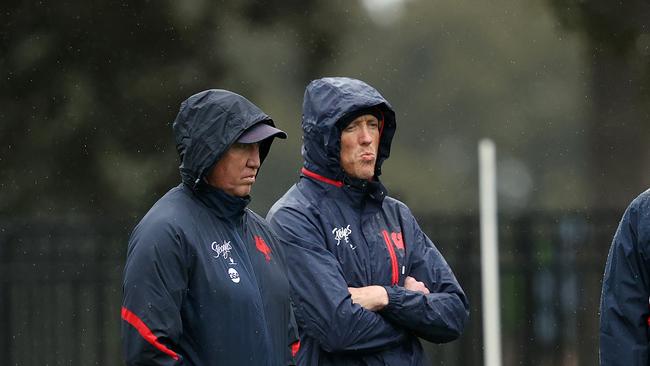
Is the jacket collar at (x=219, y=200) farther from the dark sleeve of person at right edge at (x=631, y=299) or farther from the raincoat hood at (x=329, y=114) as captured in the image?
the dark sleeve of person at right edge at (x=631, y=299)

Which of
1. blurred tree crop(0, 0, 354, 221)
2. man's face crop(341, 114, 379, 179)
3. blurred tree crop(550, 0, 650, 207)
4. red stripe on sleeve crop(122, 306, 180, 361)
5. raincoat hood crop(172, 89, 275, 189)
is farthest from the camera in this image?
blurred tree crop(0, 0, 354, 221)

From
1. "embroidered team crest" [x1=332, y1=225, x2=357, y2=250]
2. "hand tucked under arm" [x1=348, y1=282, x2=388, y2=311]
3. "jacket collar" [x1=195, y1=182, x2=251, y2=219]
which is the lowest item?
"hand tucked under arm" [x1=348, y1=282, x2=388, y2=311]

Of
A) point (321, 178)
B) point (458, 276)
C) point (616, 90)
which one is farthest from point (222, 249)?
point (616, 90)

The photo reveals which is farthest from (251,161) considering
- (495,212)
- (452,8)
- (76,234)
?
(452,8)

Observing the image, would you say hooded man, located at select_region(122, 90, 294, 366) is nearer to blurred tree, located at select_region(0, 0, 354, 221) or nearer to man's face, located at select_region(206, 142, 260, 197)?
man's face, located at select_region(206, 142, 260, 197)

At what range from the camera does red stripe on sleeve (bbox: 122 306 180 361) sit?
3.62m

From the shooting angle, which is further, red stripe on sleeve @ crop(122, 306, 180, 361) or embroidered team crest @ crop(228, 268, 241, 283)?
embroidered team crest @ crop(228, 268, 241, 283)

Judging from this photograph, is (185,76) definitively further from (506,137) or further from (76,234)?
(506,137)

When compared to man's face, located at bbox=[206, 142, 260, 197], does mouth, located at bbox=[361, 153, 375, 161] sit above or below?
above

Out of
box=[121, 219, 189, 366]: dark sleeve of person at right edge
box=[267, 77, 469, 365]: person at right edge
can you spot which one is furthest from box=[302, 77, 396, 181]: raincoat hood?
box=[121, 219, 189, 366]: dark sleeve of person at right edge

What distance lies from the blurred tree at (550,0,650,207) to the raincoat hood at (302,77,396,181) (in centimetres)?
563

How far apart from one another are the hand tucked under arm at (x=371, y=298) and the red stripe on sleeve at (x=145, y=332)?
0.89 meters

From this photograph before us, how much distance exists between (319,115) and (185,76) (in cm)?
569

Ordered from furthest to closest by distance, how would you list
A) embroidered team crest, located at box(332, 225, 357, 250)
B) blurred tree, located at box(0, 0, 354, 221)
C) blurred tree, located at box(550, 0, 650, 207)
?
1. blurred tree, located at box(0, 0, 354, 221)
2. blurred tree, located at box(550, 0, 650, 207)
3. embroidered team crest, located at box(332, 225, 357, 250)
